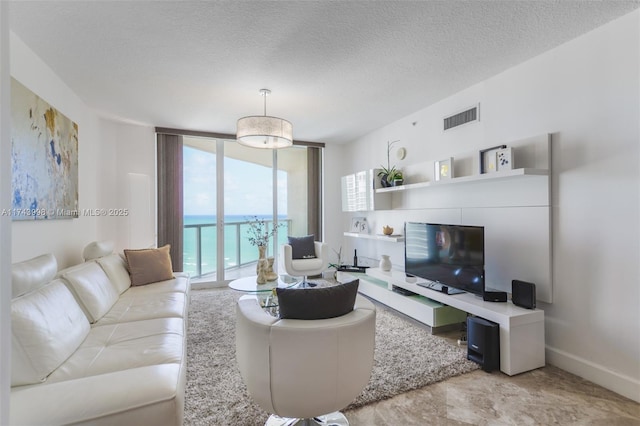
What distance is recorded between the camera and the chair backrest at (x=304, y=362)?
4.69ft

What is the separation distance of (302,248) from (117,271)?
2445 mm

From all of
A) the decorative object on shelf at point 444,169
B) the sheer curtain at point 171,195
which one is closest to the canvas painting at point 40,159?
the sheer curtain at point 171,195

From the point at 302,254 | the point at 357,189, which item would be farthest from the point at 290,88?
the point at 302,254

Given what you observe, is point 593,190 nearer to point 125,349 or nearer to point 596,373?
point 596,373

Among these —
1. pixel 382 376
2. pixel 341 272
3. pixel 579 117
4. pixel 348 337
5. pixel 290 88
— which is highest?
pixel 290 88

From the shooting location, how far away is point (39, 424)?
3.78 feet

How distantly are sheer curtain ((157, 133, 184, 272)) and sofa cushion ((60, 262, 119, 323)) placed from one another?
2.03 metres

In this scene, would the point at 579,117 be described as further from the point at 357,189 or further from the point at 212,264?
the point at 212,264

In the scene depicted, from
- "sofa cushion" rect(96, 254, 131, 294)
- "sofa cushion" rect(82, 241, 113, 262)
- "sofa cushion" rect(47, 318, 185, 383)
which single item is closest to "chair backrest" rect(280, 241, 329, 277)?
"sofa cushion" rect(96, 254, 131, 294)

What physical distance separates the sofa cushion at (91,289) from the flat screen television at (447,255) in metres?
2.96

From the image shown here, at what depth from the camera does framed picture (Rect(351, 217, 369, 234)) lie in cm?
512

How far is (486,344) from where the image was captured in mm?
2316

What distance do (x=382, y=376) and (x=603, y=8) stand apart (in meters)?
2.87

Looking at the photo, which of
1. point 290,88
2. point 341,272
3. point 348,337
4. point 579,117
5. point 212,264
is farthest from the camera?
point 212,264
